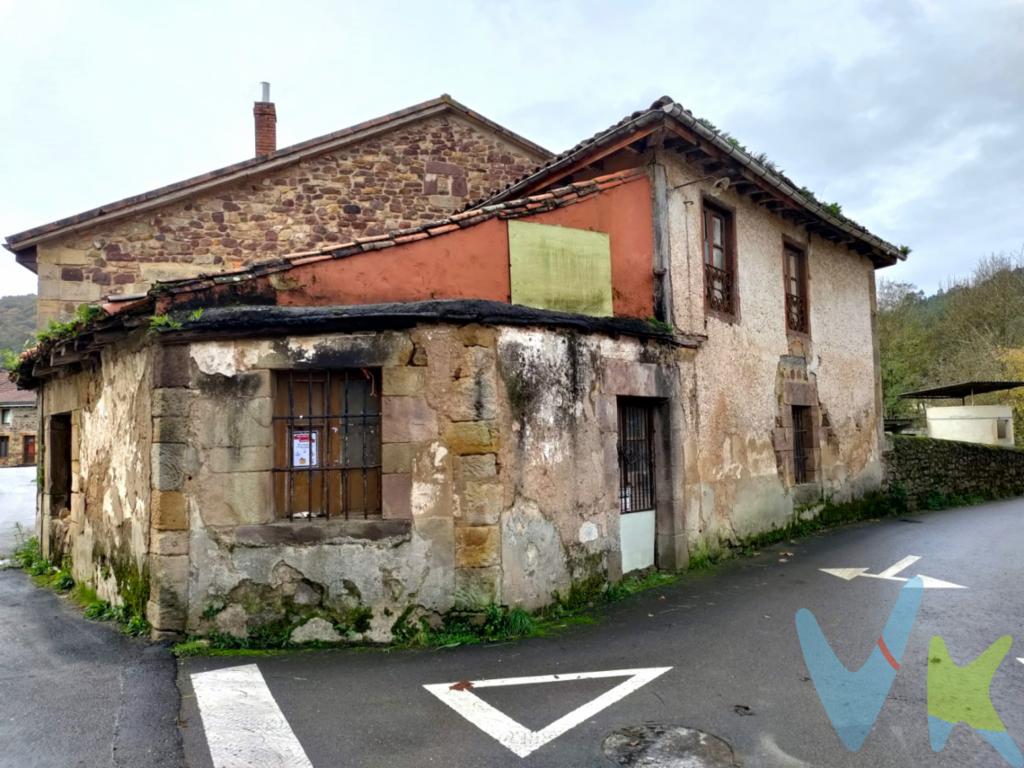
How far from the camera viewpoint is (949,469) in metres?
14.7

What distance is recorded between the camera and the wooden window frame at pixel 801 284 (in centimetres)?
1071

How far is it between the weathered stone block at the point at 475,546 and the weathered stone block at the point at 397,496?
0.44m

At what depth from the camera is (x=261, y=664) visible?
5.09 m

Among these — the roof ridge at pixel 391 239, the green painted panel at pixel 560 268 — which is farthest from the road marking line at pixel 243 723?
the green painted panel at pixel 560 268

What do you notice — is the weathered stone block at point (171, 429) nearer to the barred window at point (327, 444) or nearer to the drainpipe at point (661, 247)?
the barred window at point (327, 444)

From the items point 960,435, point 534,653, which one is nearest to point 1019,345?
point 960,435

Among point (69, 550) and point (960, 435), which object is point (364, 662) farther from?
point (960, 435)

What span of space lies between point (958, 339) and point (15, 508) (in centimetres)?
2801

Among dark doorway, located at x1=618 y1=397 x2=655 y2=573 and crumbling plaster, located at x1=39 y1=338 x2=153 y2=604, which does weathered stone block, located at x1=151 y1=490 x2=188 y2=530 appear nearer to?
crumbling plaster, located at x1=39 y1=338 x2=153 y2=604

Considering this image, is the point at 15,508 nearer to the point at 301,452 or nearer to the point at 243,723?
the point at 301,452

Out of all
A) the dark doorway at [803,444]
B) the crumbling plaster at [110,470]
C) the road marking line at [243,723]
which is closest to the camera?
the road marking line at [243,723]

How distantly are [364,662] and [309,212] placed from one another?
8.09 meters

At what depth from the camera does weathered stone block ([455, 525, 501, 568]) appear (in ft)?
18.5

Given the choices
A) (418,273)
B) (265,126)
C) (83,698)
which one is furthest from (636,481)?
(265,126)
